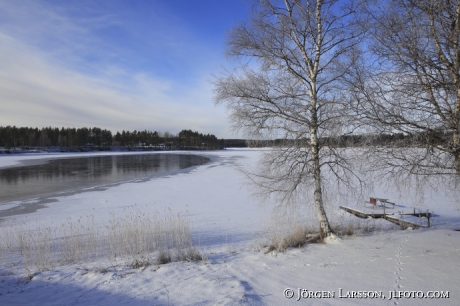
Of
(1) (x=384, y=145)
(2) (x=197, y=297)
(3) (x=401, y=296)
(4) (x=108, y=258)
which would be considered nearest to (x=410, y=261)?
(3) (x=401, y=296)

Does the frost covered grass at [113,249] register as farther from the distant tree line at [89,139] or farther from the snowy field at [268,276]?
the distant tree line at [89,139]

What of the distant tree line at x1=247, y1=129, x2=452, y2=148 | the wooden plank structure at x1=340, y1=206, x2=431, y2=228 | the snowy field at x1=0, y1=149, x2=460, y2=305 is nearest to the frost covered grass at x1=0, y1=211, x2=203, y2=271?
the snowy field at x1=0, y1=149, x2=460, y2=305

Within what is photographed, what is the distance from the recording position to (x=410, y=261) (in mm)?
5059

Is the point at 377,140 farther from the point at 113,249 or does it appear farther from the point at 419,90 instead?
the point at 113,249

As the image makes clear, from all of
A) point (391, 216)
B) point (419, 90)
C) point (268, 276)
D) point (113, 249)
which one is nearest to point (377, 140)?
point (419, 90)

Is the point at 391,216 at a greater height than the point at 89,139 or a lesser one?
lesser

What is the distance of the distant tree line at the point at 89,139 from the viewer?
95.6m

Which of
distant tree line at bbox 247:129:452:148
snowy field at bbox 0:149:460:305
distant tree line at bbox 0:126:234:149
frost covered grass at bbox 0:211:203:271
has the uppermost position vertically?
distant tree line at bbox 0:126:234:149

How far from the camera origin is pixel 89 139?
124 m

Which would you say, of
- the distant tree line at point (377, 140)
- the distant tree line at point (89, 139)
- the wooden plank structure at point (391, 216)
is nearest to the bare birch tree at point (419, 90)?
the distant tree line at point (377, 140)

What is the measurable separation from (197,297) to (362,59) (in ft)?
20.2

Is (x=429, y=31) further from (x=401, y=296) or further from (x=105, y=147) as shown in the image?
(x=105, y=147)

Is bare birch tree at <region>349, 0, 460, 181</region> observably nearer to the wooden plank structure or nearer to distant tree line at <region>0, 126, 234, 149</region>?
the wooden plank structure

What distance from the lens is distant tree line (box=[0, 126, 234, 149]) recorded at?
314 feet
